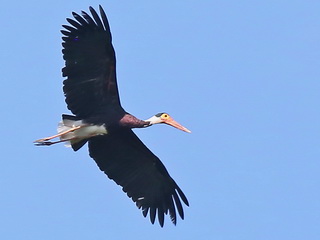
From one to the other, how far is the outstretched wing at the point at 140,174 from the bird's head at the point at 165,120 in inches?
20.3

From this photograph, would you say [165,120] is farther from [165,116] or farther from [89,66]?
[89,66]

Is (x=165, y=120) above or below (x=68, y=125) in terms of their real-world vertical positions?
above

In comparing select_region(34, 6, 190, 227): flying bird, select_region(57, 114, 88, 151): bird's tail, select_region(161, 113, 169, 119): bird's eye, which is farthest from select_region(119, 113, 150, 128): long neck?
select_region(161, 113, 169, 119): bird's eye

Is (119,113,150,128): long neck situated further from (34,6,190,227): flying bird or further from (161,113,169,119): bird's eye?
(161,113,169,119): bird's eye

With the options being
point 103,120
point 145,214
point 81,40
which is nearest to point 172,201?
point 145,214

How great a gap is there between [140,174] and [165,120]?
4.33 ft

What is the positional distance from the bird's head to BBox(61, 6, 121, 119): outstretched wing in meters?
1.18

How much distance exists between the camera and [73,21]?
22.8 meters

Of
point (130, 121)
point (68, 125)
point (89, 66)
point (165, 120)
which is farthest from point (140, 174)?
point (89, 66)

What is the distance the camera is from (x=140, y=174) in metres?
24.7

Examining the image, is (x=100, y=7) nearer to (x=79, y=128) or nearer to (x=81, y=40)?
(x=81, y=40)

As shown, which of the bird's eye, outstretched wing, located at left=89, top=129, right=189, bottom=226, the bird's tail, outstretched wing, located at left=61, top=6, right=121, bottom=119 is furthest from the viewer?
the bird's eye

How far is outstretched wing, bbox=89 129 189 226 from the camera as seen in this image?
24203 millimetres

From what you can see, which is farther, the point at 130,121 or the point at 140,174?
the point at 140,174
